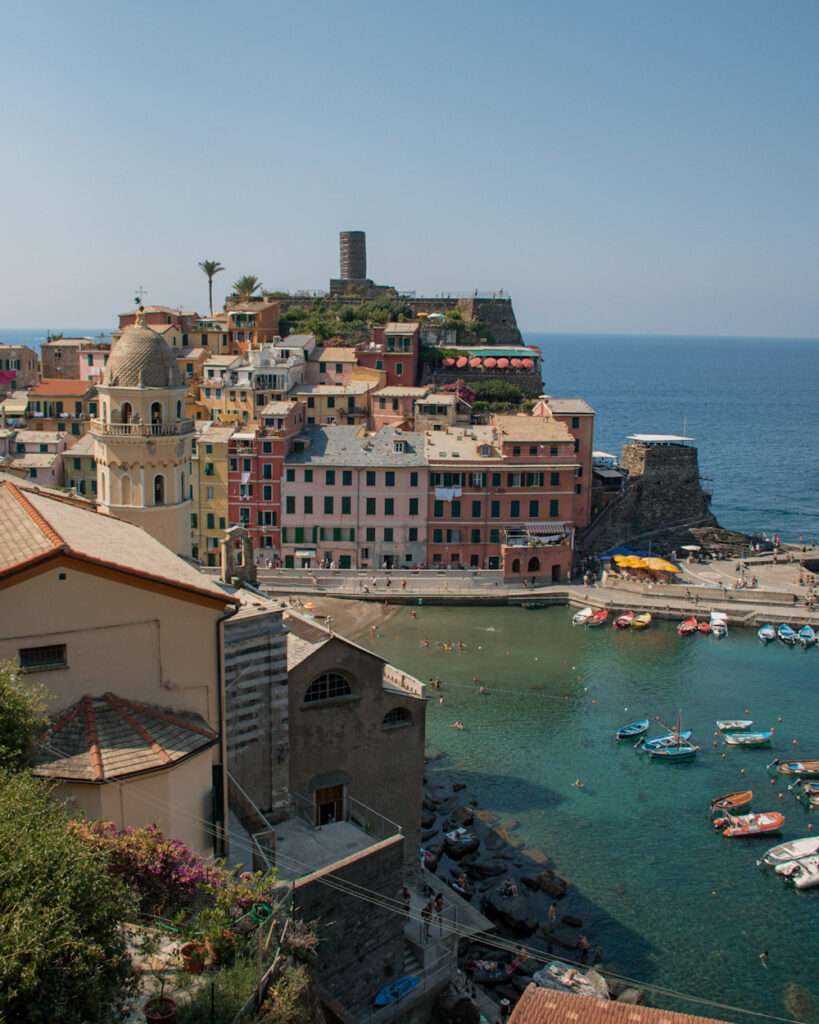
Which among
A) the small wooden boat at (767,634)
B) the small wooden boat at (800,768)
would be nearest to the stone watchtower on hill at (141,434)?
the small wooden boat at (800,768)

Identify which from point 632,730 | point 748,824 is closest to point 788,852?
point 748,824

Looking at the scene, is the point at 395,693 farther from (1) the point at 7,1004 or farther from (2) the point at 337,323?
(2) the point at 337,323

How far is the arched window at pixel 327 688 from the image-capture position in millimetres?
24781

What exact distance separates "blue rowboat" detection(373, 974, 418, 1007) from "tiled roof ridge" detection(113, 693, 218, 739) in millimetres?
7219

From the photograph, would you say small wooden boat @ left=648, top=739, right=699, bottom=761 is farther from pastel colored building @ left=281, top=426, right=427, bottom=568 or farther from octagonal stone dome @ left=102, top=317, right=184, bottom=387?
pastel colored building @ left=281, top=426, right=427, bottom=568

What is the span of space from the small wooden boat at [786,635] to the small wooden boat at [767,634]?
35 centimetres

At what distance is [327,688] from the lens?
2506 centimetres

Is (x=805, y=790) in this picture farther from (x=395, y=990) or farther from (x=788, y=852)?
(x=395, y=990)

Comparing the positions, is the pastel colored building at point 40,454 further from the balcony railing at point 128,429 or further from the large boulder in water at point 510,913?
the large boulder in water at point 510,913

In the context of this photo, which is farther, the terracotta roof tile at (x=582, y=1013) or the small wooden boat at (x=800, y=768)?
the small wooden boat at (x=800, y=768)

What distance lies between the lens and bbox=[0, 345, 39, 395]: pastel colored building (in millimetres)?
88969

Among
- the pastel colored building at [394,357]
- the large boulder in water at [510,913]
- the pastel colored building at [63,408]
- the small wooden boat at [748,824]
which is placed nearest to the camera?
the large boulder in water at [510,913]

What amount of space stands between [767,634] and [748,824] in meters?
22.1

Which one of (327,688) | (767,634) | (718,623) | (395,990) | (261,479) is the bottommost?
(767,634)
